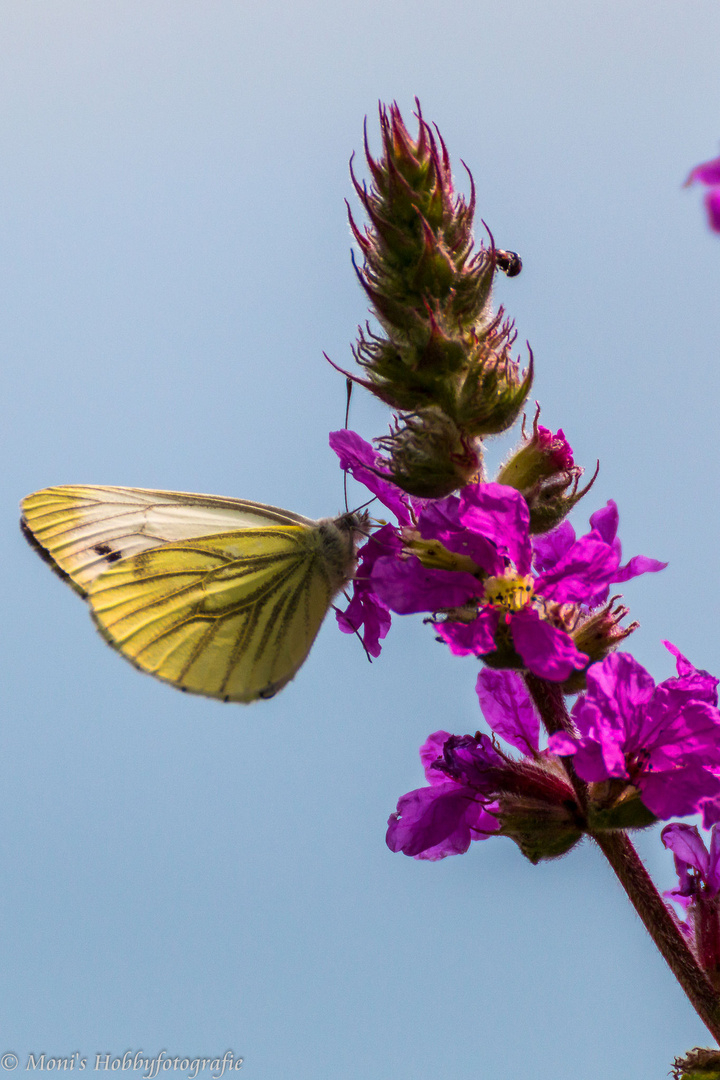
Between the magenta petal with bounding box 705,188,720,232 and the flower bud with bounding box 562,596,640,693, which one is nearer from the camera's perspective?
the magenta petal with bounding box 705,188,720,232

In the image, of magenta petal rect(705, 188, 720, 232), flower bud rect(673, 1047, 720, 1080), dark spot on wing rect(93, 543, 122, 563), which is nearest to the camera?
magenta petal rect(705, 188, 720, 232)

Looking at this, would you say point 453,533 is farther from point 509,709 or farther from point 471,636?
point 509,709

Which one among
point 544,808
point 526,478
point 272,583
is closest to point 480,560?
point 526,478

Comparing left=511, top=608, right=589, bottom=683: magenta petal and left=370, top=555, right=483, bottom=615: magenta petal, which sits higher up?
left=370, top=555, right=483, bottom=615: magenta petal

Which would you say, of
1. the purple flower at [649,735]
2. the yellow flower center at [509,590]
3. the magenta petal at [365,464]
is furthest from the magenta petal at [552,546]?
the magenta petal at [365,464]

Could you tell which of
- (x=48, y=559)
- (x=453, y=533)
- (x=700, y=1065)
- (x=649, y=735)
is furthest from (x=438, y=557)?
(x=48, y=559)

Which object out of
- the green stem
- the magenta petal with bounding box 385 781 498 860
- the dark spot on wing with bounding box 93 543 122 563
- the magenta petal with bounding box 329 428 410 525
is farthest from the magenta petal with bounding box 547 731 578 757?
the dark spot on wing with bounding box 93 543 122 563

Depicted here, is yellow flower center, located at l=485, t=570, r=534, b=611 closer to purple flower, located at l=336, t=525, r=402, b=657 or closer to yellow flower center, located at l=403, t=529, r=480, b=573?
yellow flower center, located at l=403, t=529, r=480, b=573
